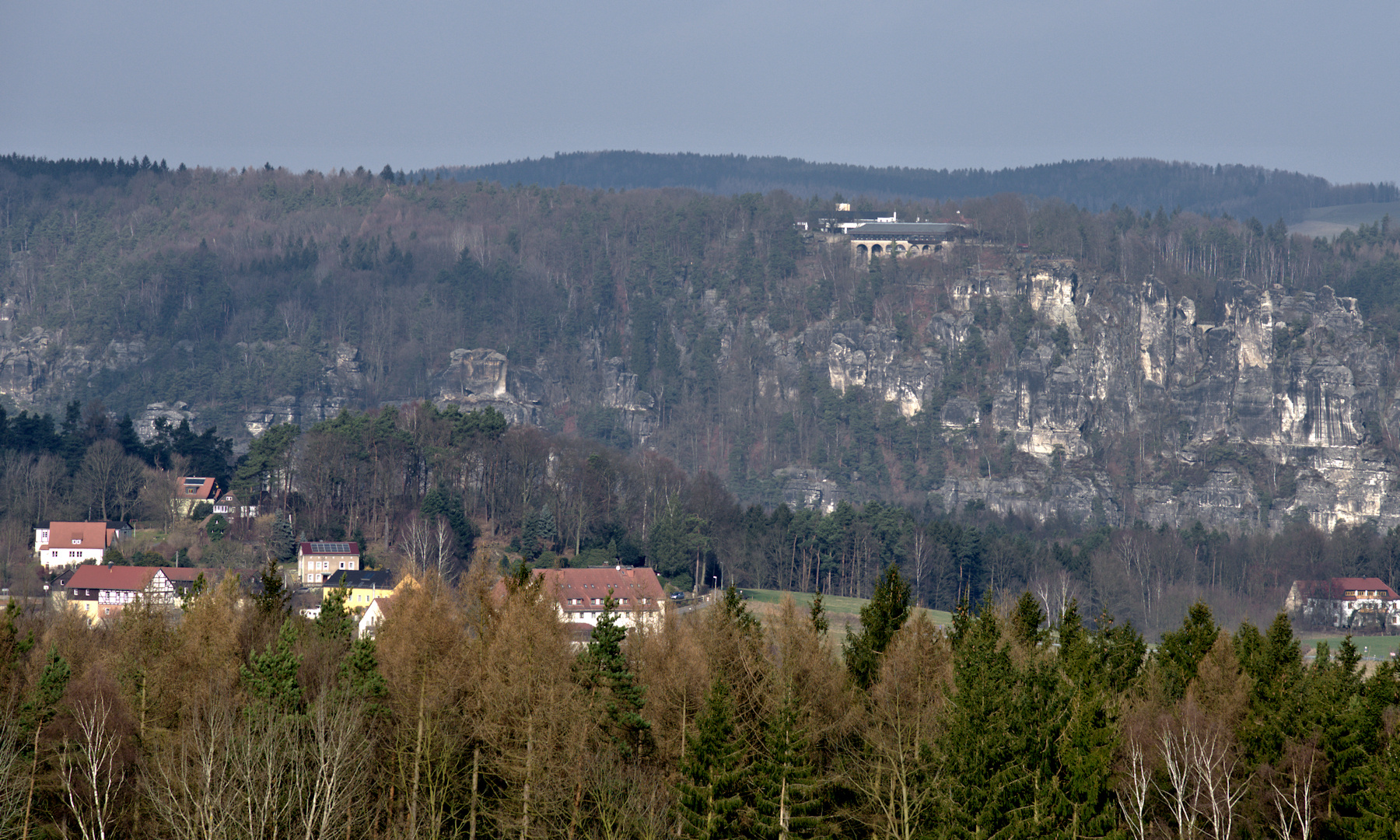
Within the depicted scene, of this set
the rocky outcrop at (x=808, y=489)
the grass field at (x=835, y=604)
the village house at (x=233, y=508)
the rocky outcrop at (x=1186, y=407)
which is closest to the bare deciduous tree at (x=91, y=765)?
the grass field at (x=835, y=604)

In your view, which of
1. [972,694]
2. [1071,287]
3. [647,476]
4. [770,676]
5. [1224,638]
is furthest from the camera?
[1071,287]

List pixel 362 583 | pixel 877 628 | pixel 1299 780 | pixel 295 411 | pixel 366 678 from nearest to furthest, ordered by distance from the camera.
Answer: pixel 1299 780 → pixel 366 678 → pixel 877 628 → pixel 362 583 → pixel 295 411

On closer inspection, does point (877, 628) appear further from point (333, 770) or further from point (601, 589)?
point (601, 589)

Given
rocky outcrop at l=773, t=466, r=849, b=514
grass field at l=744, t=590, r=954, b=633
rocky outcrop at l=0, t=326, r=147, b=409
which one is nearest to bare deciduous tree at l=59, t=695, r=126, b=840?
grass field at l=744, t=590, r=954, b=633

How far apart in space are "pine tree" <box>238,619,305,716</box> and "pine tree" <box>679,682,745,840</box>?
972cm

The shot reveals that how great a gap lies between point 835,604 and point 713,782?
247 feet

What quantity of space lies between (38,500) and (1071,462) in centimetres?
10865

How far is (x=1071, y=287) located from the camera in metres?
198

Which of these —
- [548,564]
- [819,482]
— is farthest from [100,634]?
[819,482]

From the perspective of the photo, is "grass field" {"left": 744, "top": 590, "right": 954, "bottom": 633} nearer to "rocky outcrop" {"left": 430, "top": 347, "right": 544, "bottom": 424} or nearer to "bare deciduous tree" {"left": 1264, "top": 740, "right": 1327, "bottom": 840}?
"bare deciduous tree" {"left": 1264, "top": 740, "right": 1327, "bottom": 840}

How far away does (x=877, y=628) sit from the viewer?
5031cm

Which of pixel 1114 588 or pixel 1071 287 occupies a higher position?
pixel 1071 287

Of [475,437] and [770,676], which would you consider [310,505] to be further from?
[770,676]

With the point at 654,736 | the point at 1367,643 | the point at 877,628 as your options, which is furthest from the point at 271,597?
the point at 1367,643
